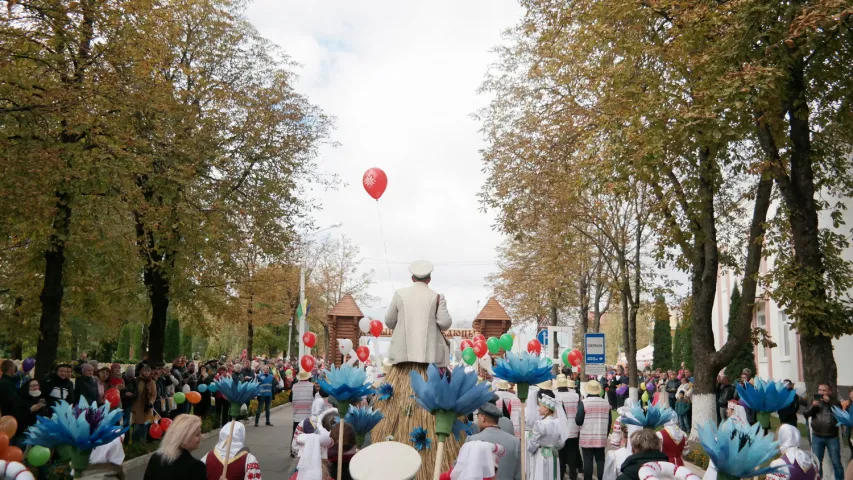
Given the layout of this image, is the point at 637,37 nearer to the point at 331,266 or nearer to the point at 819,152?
the point at 819,152

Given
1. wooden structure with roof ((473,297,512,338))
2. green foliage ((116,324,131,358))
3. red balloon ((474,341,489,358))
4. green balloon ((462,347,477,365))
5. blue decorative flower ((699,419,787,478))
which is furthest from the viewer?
green foliage ((116,324,131,358))

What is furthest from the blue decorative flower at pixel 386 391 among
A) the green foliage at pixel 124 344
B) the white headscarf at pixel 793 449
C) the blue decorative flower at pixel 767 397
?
the green foliage at pixel 124 344

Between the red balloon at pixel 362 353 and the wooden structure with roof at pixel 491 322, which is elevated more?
the wooden structure with roof at pixel 491 322

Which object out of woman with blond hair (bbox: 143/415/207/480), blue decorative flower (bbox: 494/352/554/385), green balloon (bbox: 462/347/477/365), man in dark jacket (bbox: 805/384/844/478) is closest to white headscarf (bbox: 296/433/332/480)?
woman with blond hair (bbox: 143/415/207/480)

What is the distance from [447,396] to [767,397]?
12.3 ft

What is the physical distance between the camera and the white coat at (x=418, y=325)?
8727 mm

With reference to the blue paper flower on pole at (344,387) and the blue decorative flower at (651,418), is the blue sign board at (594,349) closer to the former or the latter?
the blue decorative flower at (651,418)

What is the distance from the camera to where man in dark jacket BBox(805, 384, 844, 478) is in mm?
13766

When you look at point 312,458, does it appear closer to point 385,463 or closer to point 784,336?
point 385,463

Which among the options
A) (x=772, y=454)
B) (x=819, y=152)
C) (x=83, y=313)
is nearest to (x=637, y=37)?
(x=819, y=152)

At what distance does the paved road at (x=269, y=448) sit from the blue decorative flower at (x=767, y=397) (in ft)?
29.0

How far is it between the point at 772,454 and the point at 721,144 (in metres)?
10.8

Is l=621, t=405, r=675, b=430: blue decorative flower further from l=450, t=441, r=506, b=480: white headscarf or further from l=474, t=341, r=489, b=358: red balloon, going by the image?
l=474, t=341, r=489, b=358: red balloon

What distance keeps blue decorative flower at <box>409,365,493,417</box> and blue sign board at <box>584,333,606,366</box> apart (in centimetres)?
1582
